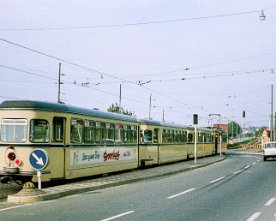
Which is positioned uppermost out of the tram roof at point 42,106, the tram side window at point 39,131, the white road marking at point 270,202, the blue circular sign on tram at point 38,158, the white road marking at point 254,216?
the tram roof at point 42,106

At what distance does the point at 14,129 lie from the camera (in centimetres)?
1770

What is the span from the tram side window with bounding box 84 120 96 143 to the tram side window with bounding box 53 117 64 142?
7.26ft

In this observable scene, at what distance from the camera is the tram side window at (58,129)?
18394mm

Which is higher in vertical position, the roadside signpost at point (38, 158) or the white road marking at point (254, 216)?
the roadside signpost at point (38, 158)

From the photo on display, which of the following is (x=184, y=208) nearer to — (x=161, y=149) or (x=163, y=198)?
(x=163, y=198)

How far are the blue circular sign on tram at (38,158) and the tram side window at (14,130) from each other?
2.55m

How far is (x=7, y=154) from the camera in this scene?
17.3 meters

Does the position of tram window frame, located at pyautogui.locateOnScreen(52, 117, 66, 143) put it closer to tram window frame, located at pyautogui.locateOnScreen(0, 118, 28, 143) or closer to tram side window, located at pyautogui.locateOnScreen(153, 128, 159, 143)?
tram window frame, located at pyautogui.locateOnScreen(0, 118, 28, 143)

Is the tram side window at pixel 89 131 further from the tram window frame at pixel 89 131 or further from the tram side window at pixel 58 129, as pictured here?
the tram side window at pixel 58 129

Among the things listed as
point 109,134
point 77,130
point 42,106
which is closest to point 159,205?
point 42,106

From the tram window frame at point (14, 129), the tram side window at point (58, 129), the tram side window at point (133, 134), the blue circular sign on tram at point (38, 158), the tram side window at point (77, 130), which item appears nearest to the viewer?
the blue circular sign on tram at point (38, 158)

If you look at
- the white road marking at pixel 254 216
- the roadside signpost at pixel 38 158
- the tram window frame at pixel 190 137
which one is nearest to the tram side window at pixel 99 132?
the roadside signpost at pixel 38 158

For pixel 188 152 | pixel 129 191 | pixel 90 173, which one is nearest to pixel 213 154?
pixel 188 152

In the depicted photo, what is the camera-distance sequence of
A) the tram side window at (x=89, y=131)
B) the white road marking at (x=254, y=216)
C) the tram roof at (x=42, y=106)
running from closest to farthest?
the white road marking at (x=254, y=216) < the tram roof at (x=42, y=106) < the tram side window at (x=89, y=131)
